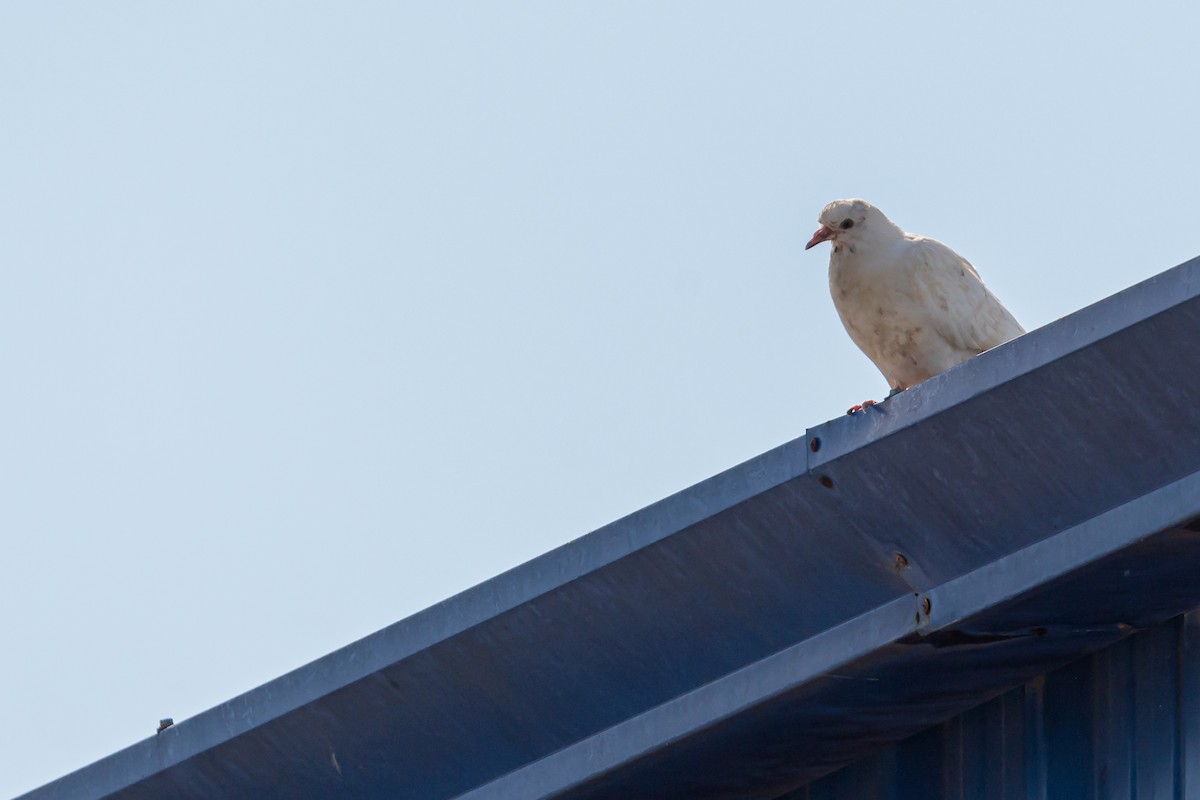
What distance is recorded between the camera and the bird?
18.9 ft

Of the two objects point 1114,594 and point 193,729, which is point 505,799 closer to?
point 193,729

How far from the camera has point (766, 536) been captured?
12.7 ft

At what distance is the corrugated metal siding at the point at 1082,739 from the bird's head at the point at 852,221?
82.7 inches

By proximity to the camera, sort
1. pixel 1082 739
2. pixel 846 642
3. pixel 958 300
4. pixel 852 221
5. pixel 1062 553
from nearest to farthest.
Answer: pixel 1062 553, pixel 846 642, pixel 1082 739, pixel 958 300, pixel 852 221

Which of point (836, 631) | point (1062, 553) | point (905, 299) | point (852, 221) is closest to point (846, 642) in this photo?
point (836, 631)

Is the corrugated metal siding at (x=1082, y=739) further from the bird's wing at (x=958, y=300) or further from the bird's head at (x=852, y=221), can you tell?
the bird's head at (x=852, y=221)

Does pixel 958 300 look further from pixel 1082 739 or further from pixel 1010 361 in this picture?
pixel 1010 361

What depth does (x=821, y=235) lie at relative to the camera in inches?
239

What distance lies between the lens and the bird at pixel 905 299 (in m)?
5.76

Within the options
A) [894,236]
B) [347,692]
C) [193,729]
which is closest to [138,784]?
[193,729]

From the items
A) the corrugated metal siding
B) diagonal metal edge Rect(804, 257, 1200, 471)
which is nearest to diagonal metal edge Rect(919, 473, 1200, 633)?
diagonal metal edge Rect(804, 257, 1200, 471)

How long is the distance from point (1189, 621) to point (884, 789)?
90 cm

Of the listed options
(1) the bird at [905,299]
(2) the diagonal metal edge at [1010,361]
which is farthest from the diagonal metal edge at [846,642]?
(1) the bird at [905,299]

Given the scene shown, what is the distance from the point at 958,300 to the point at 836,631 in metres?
2.24
